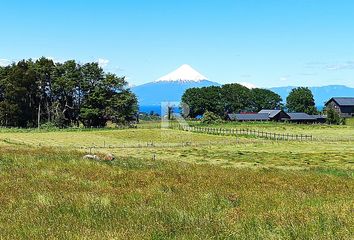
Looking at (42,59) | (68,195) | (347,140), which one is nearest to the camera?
(68,195)

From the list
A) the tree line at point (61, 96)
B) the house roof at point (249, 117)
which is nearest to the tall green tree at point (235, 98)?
the house roof at point (249, 117)

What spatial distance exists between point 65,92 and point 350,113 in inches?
4468

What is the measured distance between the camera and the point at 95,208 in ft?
36.9

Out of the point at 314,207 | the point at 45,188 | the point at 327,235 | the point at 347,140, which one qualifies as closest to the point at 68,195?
the point at 45,188

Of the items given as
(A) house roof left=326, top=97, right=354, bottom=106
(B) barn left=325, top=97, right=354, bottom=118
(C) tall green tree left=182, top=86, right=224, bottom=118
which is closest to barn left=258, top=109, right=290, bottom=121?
(B) barn left=325, top=97, right=354, bottom=118

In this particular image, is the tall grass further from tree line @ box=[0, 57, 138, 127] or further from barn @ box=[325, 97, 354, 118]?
barn @ box=[325, 97, 354, 118]

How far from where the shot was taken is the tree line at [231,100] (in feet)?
600

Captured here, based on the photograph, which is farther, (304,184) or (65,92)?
(65,92)

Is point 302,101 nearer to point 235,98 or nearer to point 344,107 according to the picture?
point 344,107

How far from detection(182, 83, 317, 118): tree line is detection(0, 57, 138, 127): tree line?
57.5 meters

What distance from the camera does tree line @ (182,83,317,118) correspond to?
18275 cm

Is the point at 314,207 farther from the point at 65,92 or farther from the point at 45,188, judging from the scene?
the point at 65,92

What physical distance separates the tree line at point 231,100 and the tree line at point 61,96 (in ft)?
189

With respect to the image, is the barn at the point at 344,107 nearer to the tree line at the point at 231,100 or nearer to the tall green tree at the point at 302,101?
the tree line at the point at 231,100
